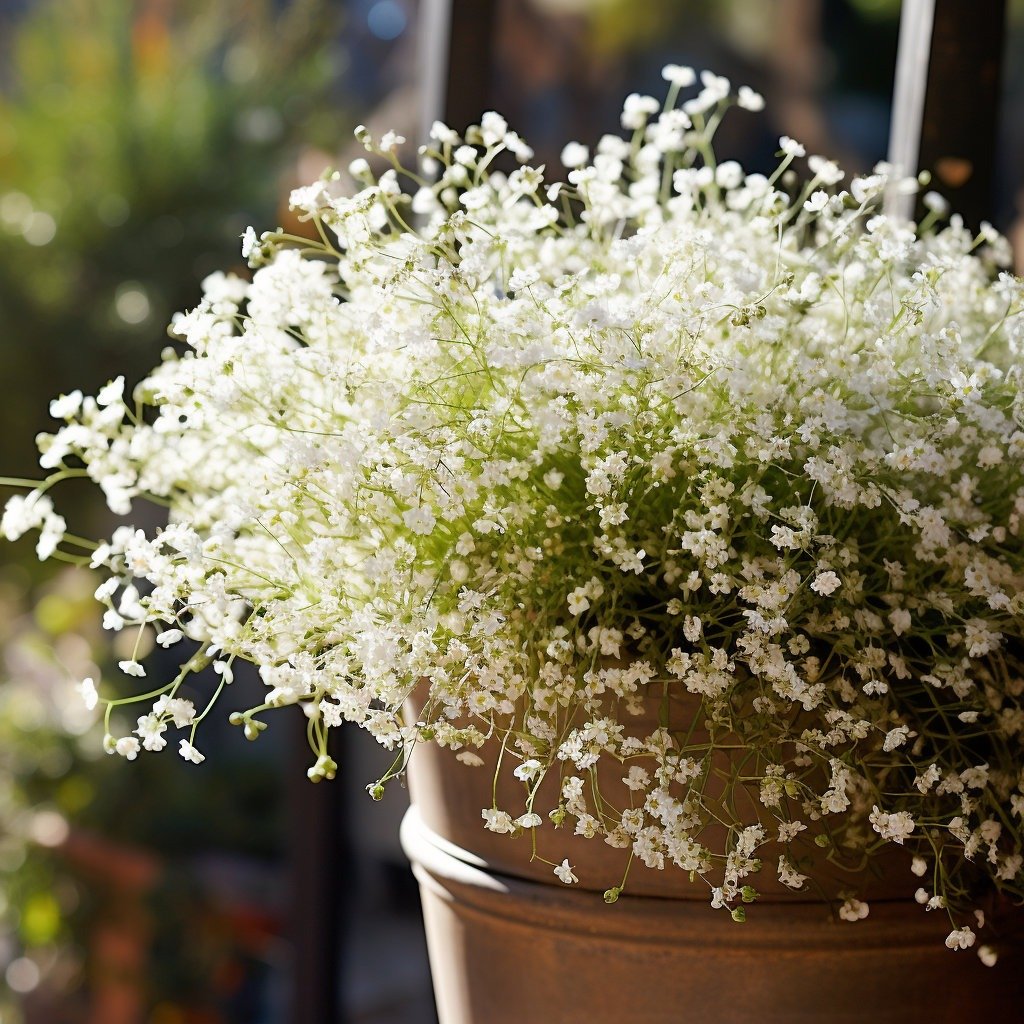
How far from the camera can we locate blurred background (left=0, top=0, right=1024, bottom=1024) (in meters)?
2.03

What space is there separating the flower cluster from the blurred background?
105 centimetres

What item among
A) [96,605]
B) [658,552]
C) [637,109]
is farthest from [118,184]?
[658,552]

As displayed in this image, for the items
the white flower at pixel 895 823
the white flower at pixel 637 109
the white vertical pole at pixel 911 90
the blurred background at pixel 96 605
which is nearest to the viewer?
the white flower at pixel 895 823

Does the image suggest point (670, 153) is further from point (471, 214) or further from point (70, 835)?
point (70, 835)

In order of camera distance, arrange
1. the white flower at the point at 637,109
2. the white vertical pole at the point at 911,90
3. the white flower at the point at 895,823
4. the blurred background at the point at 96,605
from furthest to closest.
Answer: the blurred background at the point at 96,605 → the white vertical pole at the point at 911,90 → the white flower at the point at 637,109 → the white flower at the point at 895,823

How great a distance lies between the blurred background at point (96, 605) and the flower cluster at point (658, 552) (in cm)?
105

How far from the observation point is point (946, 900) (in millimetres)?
625

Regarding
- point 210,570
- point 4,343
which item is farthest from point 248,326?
point 4,343

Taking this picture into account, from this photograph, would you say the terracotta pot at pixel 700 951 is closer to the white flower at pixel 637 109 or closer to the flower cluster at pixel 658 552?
the flower cluster at pixel 658 552

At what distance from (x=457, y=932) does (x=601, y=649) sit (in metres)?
0.25

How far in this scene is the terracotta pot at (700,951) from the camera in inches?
26.4

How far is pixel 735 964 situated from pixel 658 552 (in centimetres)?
24

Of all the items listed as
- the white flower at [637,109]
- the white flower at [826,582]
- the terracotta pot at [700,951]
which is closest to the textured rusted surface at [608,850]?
the terracotta pot at [700,951]

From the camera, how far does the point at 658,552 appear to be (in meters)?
0.67
